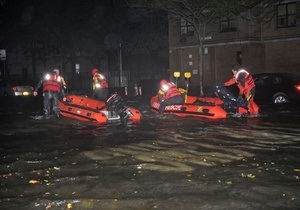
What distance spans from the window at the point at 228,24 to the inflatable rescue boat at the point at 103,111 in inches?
817

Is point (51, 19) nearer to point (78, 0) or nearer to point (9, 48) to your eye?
point (78, 0)

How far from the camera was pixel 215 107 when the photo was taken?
41.7ft

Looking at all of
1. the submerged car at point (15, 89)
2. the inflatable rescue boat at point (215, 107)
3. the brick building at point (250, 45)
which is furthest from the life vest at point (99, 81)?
the brick building at point (250, 45)

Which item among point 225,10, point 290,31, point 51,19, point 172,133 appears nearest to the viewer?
point 172,133

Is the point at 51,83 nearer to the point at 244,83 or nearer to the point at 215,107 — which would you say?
the point at 215,107

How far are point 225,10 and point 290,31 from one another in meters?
9.63

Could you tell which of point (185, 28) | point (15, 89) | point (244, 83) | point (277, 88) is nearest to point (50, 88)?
point (244, 83)

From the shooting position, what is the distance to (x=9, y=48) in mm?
47312

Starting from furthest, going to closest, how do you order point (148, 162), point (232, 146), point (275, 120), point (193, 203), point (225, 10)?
point (225, 10) → point (275, 120) → point (232, 146) → point (148, 162) → point (193, 203)

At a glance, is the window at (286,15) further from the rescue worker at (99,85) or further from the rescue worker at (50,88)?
the rescue worker at (50,88)

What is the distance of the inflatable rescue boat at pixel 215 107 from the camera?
41.5 feet

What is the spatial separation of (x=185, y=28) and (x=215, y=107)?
2248cm

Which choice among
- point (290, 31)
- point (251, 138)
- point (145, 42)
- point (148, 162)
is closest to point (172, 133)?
point (251, 138)

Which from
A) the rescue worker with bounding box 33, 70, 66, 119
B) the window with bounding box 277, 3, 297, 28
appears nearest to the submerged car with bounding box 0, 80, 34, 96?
the rescue worker with bounding box 33, 70, 66, 119
